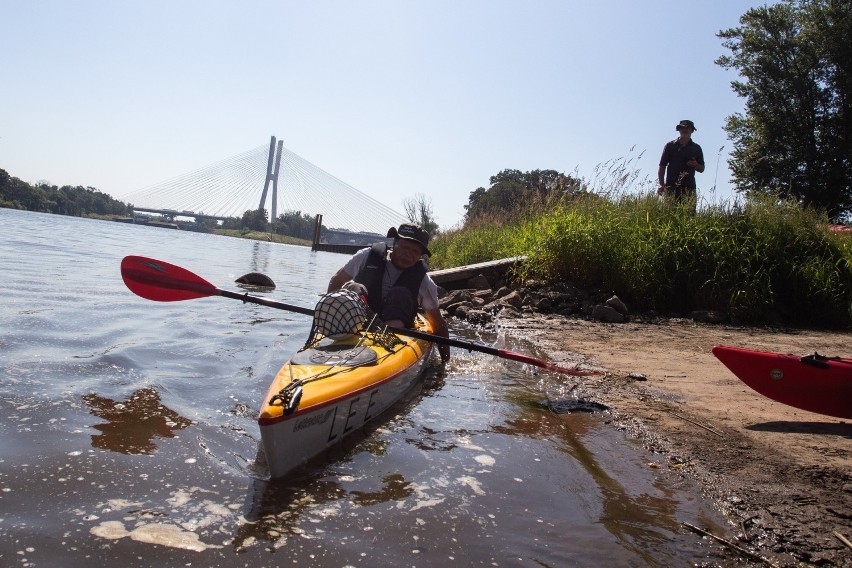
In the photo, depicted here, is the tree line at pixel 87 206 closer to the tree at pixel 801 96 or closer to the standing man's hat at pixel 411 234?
the tree at pixel 801 96

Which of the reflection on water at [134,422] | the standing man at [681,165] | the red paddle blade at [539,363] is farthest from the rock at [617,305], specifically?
the reflection on water at [134,422]

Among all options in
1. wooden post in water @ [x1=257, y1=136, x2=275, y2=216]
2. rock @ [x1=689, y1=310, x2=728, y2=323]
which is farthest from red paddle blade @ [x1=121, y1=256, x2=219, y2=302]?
wooden post in water @ [x1=257, y1=136, x2=275, y2=216]

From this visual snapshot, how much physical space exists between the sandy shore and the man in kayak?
1426mm

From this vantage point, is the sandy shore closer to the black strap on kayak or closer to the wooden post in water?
the black strap on kayak

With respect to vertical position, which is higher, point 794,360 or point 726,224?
point 726,224

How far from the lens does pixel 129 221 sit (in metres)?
56.5

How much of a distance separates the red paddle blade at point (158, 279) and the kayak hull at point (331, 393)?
229 centimetres

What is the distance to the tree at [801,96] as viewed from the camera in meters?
15.9

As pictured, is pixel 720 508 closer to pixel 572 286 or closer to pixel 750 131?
pixel 572 286

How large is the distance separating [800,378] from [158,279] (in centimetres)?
521

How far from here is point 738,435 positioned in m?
3.44

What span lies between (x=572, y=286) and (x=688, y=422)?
4.94 metres

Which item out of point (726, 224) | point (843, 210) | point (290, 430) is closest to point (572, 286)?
point (726, 224)

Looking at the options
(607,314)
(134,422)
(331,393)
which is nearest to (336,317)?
(331,393)
